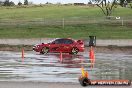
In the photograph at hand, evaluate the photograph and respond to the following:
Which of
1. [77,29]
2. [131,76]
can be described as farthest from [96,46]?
[131,76]

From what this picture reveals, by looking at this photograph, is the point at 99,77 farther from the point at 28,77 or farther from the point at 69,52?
the point at 69,52

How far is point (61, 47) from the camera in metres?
39.3

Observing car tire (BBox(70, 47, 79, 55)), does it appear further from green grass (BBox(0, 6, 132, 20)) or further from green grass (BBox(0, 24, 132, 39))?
green grass (BBox(0, 6, 132, 20))

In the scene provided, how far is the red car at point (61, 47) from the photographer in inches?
1519

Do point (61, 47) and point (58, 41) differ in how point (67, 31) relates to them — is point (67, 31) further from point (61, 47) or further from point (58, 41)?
point (61, 47)

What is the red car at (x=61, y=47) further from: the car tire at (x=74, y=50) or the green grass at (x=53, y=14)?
the green grass at (x=53, y=14)

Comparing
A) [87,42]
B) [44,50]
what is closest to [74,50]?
[44,50]

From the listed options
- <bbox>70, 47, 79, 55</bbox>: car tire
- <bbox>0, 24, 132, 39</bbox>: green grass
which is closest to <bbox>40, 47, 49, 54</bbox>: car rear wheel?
<bbox>70, 47, 79, 55</bbox>: car tire

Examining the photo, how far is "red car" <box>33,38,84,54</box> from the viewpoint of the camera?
38594 mm

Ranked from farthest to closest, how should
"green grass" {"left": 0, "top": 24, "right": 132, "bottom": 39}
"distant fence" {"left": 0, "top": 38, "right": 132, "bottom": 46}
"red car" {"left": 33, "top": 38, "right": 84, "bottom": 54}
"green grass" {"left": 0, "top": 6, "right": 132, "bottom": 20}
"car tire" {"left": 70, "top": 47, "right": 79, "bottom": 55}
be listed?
"green grass" {"left": 0, "top": 6, "right": 132, "bottom": 20}, "green grass" {"left": 0, "top": 24, "right": 132, "bottom": 39}, "distant fence" {"left": 0, "top": 38, "right": 132, "bottom": 46}, "car tire" {"left": 70, "top": 47, "right": 79, "bottom": 55}, "red car" {"left": 33, "top": 38, "right": 84, "bottom": 54}

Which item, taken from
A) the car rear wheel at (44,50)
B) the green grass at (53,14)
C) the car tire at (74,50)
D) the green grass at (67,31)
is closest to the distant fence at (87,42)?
the car tire at (74,50)

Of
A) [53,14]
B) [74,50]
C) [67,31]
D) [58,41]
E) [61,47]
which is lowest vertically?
[53,14]

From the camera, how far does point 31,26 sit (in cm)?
6044

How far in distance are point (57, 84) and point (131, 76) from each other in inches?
172
